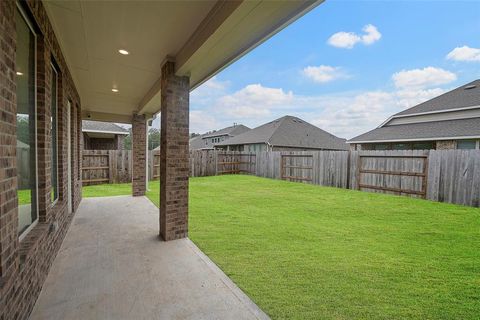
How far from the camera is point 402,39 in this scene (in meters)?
13.4

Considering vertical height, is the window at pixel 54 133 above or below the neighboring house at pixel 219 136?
below

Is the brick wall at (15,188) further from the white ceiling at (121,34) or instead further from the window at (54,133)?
the window at (54,133)

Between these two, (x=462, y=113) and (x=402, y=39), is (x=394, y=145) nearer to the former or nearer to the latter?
(x=462, y=113)

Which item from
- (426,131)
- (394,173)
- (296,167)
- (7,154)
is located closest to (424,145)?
(426,131)

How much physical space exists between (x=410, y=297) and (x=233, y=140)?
22.2 meters

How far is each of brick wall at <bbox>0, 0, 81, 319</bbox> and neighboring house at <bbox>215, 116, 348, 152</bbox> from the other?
1687cm

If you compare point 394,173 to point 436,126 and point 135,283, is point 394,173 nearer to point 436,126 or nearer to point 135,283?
point 436,126

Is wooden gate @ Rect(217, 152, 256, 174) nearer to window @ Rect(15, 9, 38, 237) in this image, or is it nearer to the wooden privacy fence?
the wooden privacy fence

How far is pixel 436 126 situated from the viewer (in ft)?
42.2

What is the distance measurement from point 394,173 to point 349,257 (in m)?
6.67

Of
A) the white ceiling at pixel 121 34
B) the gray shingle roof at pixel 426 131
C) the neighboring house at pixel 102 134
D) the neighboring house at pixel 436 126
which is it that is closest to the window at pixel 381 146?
the neighboring house at pixel 436 126

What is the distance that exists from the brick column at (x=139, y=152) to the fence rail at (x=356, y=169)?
Result: 4.35 metres

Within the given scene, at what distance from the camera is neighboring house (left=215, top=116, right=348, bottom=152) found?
19.8 metres

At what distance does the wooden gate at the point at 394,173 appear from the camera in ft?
25.9
